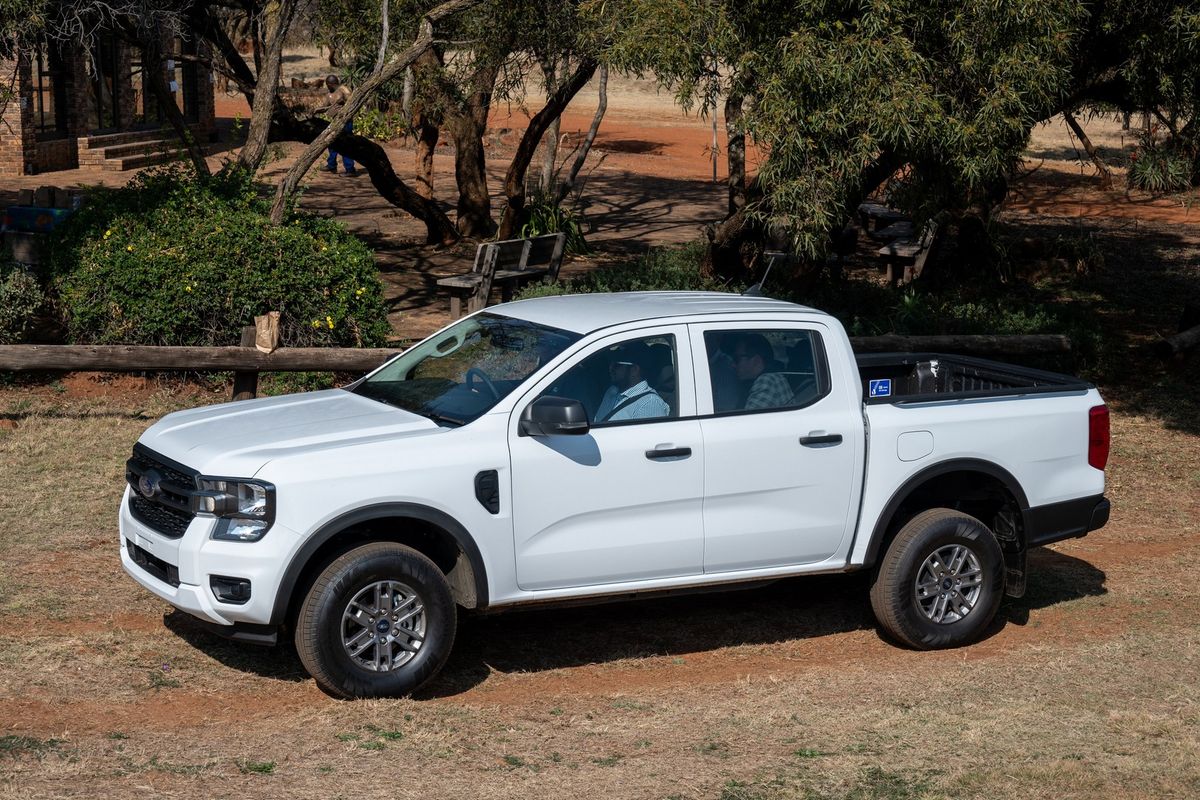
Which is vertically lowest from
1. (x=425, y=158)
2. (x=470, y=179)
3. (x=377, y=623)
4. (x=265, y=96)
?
(x=377, y=623)

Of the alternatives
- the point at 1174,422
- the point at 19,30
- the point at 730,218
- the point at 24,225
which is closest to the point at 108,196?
the point at 19,30

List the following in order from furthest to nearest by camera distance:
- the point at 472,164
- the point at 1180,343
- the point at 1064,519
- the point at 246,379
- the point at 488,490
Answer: the point at 472,164, the point at 1180,343, the point at 246,379, the point at 1064,519, the point at 488,490

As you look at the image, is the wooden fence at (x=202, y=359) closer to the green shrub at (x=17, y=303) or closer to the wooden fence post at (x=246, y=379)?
the wooden fence post at (x=246, y=379)

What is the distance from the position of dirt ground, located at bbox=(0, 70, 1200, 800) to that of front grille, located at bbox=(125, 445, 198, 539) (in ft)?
2.49

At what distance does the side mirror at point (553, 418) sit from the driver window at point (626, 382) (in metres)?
0.19

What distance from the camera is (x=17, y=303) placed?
12.4 m

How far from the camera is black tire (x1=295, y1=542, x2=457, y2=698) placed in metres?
6.02

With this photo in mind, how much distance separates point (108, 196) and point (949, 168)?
7.74 m

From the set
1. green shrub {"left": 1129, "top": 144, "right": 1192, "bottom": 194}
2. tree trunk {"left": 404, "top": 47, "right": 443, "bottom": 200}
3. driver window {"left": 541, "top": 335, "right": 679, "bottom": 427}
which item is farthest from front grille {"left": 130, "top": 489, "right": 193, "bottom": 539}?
tree trunk {"left": 404, "top": 47, "right": 443, "bottom": 200}

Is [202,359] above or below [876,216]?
below

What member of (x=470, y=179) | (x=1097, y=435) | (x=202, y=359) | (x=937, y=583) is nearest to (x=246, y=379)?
(x=202, y=359)

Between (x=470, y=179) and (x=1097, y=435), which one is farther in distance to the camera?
(x=470, y=179)

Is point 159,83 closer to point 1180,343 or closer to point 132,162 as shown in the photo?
point 1180,343

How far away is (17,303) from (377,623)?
25.6 ft
